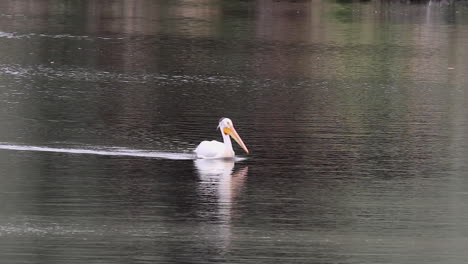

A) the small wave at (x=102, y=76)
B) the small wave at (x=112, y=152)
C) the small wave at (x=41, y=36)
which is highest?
the small wave at (x=112, y=152)

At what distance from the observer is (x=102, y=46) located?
114 ft

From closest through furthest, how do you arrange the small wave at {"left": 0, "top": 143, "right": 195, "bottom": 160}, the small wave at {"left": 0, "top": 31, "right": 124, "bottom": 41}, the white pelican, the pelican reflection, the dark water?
1. the dark water
2. the pelican reflection
3. the white pelican
4. the small wave at {"left": 0, "top": 143, "right": 195, "bottom": 160}
5. the small wave at {"left": 0, "top": 31, "right": 124, "bottom": 41}

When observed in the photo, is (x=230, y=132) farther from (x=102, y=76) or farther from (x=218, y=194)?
(x=102, y=76)

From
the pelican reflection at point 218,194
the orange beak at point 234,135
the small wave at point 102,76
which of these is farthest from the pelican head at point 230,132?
the small wave at point 102,76

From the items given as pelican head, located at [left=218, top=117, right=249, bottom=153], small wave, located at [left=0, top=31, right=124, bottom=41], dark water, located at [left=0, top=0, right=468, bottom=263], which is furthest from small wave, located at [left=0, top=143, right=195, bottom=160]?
small wave, located at [left=0, top=31, right=124, bottom=41]

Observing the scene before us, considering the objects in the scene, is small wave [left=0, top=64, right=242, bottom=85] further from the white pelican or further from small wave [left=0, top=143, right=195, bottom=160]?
the white pelican

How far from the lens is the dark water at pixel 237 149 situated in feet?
44.8

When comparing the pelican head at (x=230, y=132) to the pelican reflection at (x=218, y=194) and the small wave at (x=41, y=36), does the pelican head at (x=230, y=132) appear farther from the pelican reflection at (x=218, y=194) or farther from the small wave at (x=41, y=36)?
the small wave at (x=41, y=36)

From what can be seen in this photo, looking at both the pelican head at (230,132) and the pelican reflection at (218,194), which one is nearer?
the pelican reflection at (218,194)

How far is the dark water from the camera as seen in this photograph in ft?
44.8

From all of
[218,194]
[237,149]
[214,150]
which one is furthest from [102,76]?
[218,194]

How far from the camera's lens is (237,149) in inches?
763

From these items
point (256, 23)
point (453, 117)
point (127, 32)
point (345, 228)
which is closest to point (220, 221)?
point (345, 228)

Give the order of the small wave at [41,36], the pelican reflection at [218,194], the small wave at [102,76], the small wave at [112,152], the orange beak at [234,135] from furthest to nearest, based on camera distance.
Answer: the small wave at [41,36], the small wave at [102,76], the orange beak at [234,135], the small wave at [112,152], the pelican reflection at [218,194]
